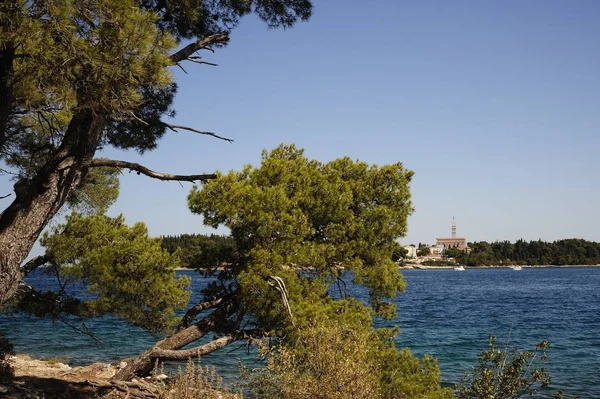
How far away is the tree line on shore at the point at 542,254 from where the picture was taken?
185 meters

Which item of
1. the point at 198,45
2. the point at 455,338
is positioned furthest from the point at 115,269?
the point at 455,338

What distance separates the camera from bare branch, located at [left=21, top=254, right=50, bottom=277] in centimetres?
948

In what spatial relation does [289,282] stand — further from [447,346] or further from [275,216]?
[447,346]

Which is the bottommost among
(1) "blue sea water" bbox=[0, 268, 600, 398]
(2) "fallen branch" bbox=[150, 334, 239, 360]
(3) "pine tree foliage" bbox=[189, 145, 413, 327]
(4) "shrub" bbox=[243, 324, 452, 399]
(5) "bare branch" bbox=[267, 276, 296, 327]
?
(1) "blue sea water" bbox=[0, 268, 600, 398]

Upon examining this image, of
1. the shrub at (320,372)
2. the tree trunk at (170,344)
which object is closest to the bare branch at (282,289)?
the shrub at (320,372)

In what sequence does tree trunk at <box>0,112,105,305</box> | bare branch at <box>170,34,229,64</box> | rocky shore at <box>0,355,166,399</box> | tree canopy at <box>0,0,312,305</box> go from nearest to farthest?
1. tree canopy at <box>0,0,312,305</box>
2. tree trunk at <box>0,112,105,305</box>
3. bare branch at <box>170,34,229,64</box>
4. rocky shore at <box>0,355,166,399</box>

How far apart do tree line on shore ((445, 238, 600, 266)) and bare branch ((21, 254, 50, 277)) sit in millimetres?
192031

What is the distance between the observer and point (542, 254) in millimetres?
185000

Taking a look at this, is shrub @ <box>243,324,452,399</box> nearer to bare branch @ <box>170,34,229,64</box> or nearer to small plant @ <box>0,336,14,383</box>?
bare branch @ <box>170,34,229,64</box>

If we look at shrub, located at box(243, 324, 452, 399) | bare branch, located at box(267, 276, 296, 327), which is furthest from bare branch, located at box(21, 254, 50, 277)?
shrub, located at box(243, 324, 452, 399)

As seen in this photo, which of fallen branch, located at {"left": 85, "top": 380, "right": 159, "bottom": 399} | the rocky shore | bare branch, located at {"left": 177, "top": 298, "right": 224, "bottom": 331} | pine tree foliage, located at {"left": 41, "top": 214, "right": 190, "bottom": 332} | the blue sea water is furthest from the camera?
the blue sea water

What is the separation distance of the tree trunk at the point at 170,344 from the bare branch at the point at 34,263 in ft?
8.52

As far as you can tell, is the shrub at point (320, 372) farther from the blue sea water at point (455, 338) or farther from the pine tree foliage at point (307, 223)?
the blue sea water at point (455, 338)

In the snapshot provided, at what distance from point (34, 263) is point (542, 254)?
195754 mm
